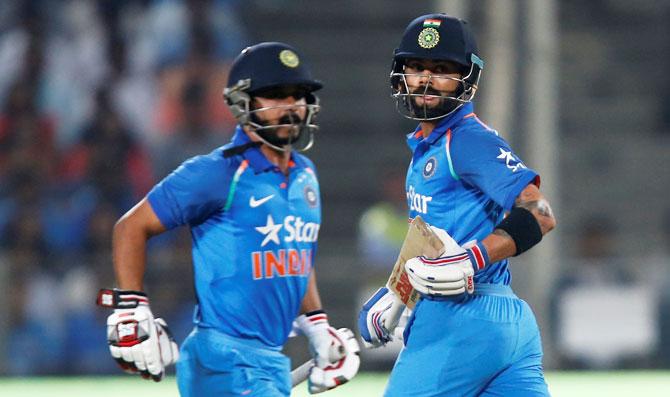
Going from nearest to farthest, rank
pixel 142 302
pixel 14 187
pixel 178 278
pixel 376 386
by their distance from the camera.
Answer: pixel 142 302, pixel 376 386, pixel 178 278, pixel 14 187

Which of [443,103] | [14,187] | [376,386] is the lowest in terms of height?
[376,386]

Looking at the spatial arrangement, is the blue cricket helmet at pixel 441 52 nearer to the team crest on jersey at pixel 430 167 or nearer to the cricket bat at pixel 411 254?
the team crest on jersey at pixel 430 167

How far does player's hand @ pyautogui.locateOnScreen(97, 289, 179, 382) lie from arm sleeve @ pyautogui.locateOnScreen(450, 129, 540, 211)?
110 cm

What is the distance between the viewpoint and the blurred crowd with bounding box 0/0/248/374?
9203mm

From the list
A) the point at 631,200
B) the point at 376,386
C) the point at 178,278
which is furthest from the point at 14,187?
the point at 631,200

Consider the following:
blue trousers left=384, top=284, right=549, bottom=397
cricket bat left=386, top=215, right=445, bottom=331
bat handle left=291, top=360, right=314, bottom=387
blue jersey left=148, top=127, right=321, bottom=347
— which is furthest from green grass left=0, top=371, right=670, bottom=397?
blue trousers left=384, top=284, right=549, bottom=397

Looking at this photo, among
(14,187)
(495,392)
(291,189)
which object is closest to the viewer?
(495,392)

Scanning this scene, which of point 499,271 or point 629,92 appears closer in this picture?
point 499,271

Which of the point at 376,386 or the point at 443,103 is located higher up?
the point at 443,103

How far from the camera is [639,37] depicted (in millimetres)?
13109

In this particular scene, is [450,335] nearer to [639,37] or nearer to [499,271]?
[499,271]

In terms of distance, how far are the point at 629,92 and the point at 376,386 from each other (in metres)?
5.60

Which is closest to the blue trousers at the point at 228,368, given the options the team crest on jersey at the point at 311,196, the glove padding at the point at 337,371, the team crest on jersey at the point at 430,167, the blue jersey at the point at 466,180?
the glove padding at the point at 337,371

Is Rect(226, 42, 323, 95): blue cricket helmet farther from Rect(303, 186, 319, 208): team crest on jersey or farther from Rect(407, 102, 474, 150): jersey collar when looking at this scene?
Rect(407, 102, 474, 150): jersey collar
